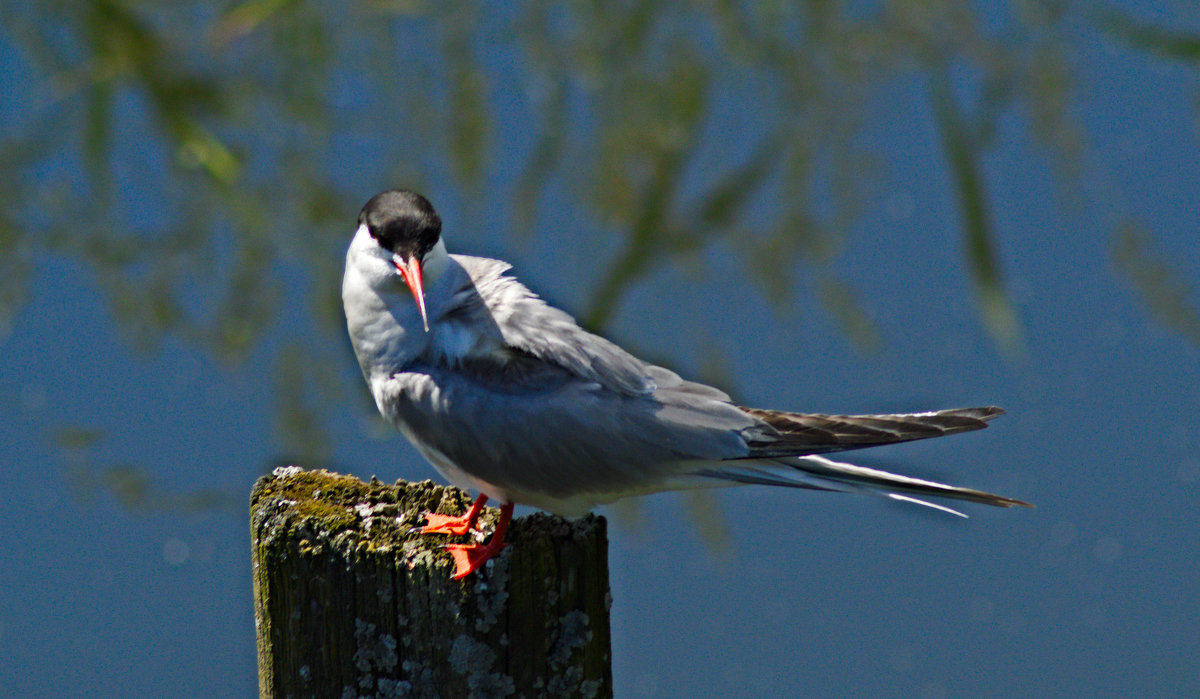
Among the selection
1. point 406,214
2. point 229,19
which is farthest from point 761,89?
point 406,214

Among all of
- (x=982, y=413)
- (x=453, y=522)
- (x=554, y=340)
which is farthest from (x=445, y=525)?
(x=982, y=413)

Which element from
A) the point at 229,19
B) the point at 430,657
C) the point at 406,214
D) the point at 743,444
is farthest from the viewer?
the point at 229,19

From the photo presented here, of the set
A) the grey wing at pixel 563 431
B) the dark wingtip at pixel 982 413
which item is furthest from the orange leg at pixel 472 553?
the dark wingtip at pixel 982 413

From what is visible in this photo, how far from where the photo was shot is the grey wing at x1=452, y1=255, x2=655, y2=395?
1.63 metres

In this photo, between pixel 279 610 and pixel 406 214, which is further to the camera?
pixel 406 214

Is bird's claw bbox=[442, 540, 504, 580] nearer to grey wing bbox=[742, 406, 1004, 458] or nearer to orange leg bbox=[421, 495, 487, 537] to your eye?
orange leg bbox=[421, 495, 487, 537]

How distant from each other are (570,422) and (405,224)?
378mm

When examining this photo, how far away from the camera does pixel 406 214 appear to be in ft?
5.63

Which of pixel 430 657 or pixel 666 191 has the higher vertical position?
pixel 666 191

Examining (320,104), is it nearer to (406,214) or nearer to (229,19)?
(229,19)

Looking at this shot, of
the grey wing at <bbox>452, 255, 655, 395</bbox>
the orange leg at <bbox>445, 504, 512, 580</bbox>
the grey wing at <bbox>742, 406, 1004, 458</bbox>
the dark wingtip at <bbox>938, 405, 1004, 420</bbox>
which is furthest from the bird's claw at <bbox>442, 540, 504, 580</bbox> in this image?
the dark wingtip at <bbox>938, 405, 1004, 420</bbox>

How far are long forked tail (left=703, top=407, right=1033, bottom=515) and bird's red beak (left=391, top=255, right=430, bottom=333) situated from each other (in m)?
0.46

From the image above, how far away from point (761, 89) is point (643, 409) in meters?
1.62

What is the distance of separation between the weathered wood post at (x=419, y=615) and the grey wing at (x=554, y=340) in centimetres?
23
